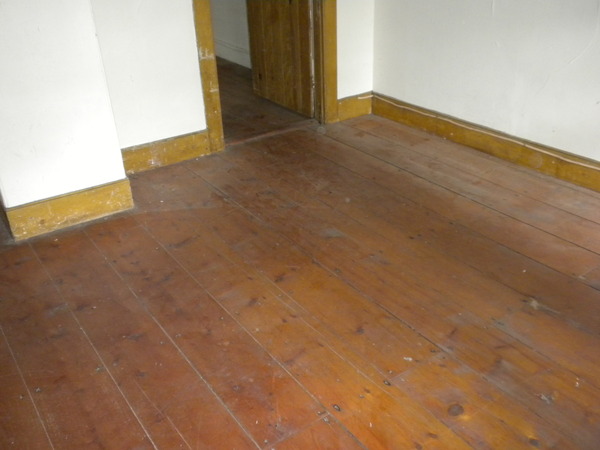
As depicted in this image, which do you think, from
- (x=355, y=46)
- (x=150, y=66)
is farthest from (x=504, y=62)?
(x=150, y=66)

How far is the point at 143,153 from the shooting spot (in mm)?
3559

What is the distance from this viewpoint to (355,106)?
430 centimetres

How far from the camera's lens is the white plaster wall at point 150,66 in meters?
3.27

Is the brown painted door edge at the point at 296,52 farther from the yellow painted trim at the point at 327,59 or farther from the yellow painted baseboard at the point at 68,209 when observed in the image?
the yellow painted baseboard at the point at 68,209

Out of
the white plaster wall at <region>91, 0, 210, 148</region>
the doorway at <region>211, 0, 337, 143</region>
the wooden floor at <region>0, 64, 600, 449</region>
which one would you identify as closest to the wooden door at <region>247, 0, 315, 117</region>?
the doorway at <region>211, 0, 337, 143</region>

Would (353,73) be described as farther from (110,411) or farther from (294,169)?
(110,411)

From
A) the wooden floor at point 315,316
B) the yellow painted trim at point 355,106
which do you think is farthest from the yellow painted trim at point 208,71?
the yellow painted trim at point 355,106

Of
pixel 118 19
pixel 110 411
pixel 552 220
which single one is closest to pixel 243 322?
pixel 110 411

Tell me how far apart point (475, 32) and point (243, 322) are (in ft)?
7.24

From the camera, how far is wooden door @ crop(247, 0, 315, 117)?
4.10m

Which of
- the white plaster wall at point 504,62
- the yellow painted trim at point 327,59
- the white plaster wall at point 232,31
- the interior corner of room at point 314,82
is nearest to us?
the interior corner of room at point 314,82

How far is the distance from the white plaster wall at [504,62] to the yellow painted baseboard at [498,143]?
0.04 meters

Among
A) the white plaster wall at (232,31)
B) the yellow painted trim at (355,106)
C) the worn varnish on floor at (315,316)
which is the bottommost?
the worn varnish on floor at (315,316)

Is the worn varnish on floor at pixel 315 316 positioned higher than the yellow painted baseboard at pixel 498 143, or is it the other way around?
the yellow painted baseboard at pixel 498 143
